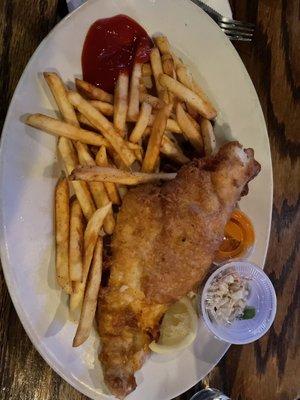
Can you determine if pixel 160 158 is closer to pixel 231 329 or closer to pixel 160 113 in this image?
pixel 160 113

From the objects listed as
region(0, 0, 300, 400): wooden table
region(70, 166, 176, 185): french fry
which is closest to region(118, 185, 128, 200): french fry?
region(70, 166, 176, 185): french fry

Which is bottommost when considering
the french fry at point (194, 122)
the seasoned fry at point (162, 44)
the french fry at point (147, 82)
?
the french fry at point (194, 122)

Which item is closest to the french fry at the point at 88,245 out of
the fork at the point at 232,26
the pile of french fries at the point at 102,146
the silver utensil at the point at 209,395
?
the pile of french fries at the point at 102,146

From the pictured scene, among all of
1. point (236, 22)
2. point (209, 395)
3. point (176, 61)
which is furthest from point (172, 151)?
point (209, 395)

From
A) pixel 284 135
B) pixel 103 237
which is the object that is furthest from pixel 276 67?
pixel 103 237

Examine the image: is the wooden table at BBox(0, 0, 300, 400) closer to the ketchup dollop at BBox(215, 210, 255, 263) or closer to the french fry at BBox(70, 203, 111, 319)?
the ketchup dollop at BBox(215, 210, 255, 263)

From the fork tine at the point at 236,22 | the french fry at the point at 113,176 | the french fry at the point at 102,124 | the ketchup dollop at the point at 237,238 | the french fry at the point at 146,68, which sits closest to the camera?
the french fry at the point at 113,176

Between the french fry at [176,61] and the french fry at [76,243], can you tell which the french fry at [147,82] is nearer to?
the french fry at [176,61]

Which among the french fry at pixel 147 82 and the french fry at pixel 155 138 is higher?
the french fry at pixel 147 82
